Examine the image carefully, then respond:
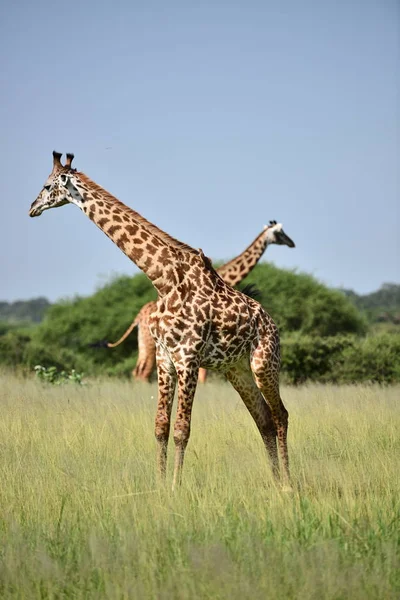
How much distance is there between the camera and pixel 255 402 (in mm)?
7949

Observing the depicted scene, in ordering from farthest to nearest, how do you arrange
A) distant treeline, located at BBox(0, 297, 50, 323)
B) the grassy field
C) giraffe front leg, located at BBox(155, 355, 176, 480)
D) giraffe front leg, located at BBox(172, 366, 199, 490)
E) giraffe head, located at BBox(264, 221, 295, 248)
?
distant treeline, located at BBox(0, 297, 50, 323) < giraffe head, located at BBox(264, 221, 295, 248) < giraffe front leg, located at BBox(155, 355, 176, 480) < giraffe front leg, located at BBox(172, 366, 199, 490) < the grassy field

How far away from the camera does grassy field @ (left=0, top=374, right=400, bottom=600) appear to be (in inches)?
178

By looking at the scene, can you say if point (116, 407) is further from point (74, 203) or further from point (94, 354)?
point (94, 354)

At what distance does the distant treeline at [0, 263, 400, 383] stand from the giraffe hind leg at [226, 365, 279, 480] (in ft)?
31.4

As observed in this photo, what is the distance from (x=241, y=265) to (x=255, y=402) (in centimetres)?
380

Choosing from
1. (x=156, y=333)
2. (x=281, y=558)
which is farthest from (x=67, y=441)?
(x=281, y=558)

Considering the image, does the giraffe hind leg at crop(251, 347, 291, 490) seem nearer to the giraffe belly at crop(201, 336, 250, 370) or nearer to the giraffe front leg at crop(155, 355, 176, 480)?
the giraffe belly at crop(201, 336, 250, 370)

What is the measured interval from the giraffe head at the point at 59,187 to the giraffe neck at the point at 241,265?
3.79 m

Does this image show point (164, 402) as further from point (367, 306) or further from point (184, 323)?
point (367, 306)

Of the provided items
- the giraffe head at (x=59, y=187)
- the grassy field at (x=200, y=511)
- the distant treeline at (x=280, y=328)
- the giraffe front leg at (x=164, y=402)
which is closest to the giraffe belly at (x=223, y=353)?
the giraffe front leg at (x=164, y=402)

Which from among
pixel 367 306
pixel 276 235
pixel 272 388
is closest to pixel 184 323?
pixel 272 388

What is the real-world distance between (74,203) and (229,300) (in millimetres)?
1572

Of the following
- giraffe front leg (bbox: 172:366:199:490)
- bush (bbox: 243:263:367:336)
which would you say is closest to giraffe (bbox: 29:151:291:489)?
giraffe front leg (bbox: 172:366:199:490)

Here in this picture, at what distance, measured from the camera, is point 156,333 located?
733 cm
